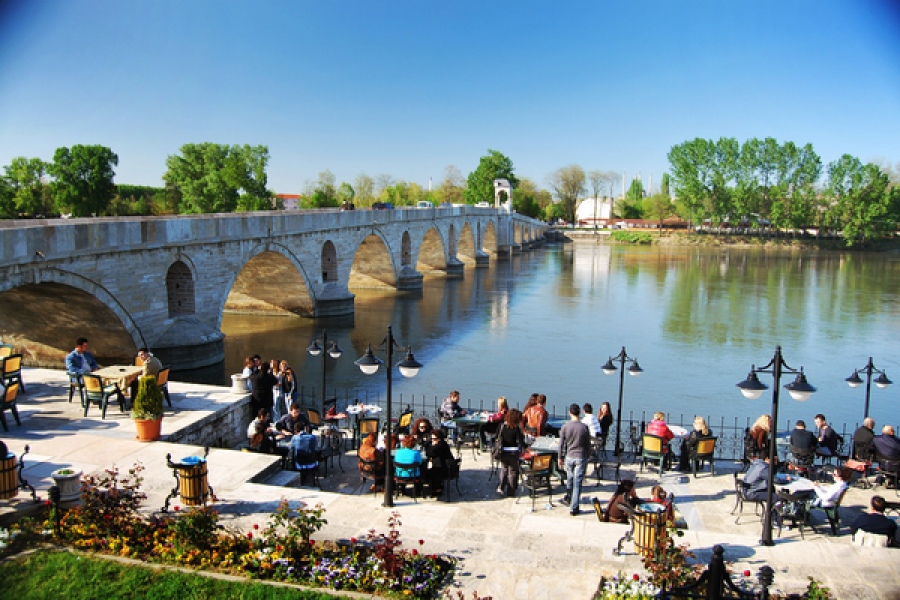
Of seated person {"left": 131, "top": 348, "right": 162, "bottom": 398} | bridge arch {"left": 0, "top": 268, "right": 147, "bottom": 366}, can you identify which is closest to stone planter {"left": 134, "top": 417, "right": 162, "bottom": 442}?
seated person {"left": 131, "top": 348, "right": 162, "bottom": 398}

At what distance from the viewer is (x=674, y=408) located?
14.6 m

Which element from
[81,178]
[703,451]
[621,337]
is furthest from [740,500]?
[81,178]

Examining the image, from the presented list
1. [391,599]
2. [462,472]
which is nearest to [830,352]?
[462,472]

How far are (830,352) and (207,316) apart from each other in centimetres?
1873

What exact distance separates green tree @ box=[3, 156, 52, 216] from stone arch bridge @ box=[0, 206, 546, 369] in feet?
100

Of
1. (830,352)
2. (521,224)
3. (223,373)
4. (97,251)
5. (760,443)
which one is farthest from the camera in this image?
Result: (521,224)

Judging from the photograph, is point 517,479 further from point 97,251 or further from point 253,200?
point 253,200

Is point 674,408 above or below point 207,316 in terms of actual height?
below

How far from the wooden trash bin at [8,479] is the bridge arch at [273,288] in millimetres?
15714

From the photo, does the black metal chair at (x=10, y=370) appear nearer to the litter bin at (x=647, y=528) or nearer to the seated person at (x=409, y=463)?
the seated person at (x=409, y=463)

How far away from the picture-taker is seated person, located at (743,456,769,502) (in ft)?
23.0

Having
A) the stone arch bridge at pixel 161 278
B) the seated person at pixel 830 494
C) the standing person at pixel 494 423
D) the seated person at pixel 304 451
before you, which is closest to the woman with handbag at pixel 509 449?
the standing person at pixel 494 423

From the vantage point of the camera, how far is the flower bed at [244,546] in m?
5.34

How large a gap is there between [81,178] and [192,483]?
4885cm
